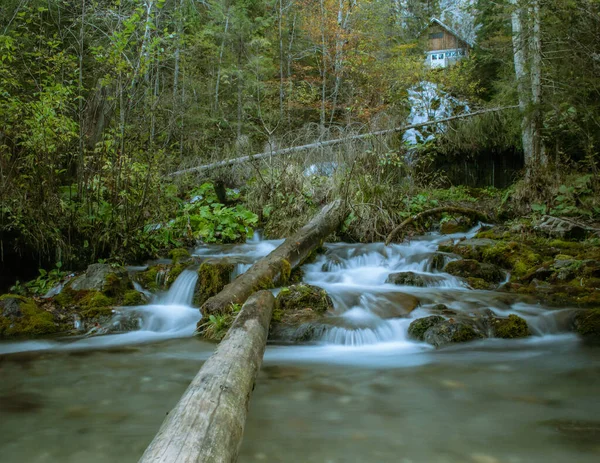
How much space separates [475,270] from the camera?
7508 millimetres

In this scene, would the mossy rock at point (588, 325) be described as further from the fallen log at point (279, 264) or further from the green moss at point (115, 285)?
the green moss at point (115, 285)

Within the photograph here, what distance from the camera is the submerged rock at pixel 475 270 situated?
7.34 meters

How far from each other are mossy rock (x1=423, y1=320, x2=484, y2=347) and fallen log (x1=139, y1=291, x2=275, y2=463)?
7.94 ft

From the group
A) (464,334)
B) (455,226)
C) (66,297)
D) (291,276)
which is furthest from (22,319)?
(455,226)

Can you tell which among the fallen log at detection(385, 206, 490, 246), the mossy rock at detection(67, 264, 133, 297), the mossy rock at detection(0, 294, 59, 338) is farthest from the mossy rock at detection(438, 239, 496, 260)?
the mossy rock at detection(0, 294, 59, 338)

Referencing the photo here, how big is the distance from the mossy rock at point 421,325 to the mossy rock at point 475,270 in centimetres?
239

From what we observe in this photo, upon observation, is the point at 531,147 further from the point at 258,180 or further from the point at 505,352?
the point at 505,352

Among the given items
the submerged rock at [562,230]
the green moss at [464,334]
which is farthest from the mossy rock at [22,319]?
the submerged rock at [562,230]

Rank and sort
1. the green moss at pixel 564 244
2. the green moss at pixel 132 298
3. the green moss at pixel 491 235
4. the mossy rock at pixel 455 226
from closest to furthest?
1. the green moss at pixel 132 298
2. the green moss at pixel 564 244
3. the green moss at pixel 491 235
4. the mossy rock at pixel 455 226

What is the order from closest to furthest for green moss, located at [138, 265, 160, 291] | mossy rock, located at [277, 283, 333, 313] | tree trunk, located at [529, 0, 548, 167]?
mossy rock, located at [277, 283, 333, 313], green moss, located at [138, 265, 160, 291], tree trunk, located at [529, 0, 548, 167]

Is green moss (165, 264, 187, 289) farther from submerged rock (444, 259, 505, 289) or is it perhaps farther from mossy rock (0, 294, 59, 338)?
submerged rock (444, 259, 505, 289)

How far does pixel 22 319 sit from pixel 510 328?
5870 millimetres

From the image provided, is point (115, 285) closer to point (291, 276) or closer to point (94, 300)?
point (94, 300)

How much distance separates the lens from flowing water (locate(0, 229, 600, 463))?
9.13 feet
